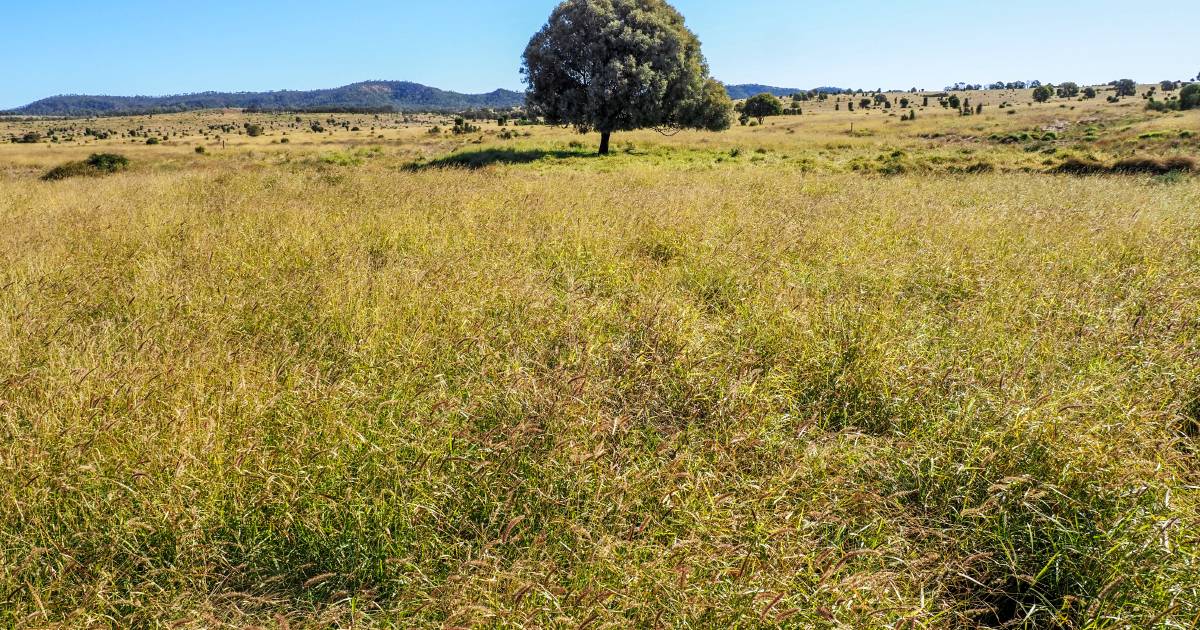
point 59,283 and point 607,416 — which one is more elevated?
point 59,283

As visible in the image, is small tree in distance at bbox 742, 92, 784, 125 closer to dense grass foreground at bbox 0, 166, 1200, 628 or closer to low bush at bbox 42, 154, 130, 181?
low bush at bbox 42, 154, 130, 181

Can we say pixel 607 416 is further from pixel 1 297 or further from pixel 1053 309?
pixel 1 297

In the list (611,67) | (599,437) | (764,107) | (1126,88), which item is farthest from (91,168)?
(1126,88)

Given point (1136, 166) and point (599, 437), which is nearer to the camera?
point (599, 437)

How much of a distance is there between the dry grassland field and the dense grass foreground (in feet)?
0.08

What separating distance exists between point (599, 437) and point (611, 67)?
81.8ft

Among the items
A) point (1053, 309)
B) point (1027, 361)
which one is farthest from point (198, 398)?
point (1053, 309)

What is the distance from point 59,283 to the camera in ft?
19.2

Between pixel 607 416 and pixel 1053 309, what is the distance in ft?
14.9

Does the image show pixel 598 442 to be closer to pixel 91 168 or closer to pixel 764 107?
pixel 91 168

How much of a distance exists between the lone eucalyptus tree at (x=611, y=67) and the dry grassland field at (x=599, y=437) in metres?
20.8

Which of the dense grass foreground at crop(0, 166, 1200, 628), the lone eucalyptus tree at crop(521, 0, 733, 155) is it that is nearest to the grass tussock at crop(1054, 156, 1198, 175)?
the dense grass foreground at crop(0, 166, 1200, 628)

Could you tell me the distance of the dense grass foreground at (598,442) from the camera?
8.11 feet

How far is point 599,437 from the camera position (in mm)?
3398
